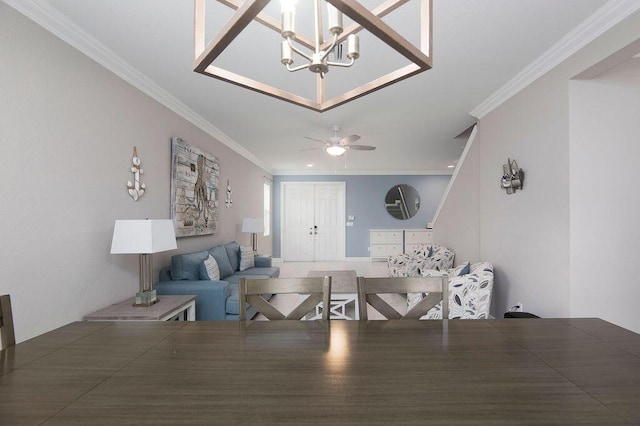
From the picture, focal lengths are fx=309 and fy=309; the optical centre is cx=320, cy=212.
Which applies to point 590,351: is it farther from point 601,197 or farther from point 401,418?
point 601,197

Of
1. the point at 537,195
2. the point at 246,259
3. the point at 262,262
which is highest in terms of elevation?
the point at 537,195

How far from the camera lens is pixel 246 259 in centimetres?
476

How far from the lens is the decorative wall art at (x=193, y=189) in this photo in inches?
132

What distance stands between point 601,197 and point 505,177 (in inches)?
34.1

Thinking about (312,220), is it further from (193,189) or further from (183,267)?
(183,267)

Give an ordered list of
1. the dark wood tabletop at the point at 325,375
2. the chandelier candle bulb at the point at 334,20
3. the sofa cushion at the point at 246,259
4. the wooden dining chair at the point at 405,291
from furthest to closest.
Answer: the sofa cushion at the point at 246,259
the wooden dining chair at the point at 405,291
the chandelier candle bulb at the point at 334,20
the dark wood tabletop at the point at 325,375

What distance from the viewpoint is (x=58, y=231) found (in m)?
1.99

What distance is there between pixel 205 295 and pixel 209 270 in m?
0.46

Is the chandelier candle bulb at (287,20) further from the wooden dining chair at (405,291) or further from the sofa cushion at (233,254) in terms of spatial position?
the sofa cushion at (233,254)

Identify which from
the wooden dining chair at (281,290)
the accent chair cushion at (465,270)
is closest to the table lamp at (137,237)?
the wooden dining chair at (281,290)

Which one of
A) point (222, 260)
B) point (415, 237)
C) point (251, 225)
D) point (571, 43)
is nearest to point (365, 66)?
point (571, 43)

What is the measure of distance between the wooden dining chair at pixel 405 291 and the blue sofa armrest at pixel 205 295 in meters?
1.87

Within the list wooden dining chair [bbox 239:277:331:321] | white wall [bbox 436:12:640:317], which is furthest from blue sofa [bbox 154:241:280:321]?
white wall [bbox 436:12:640:317]

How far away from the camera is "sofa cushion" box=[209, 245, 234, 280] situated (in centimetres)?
394
